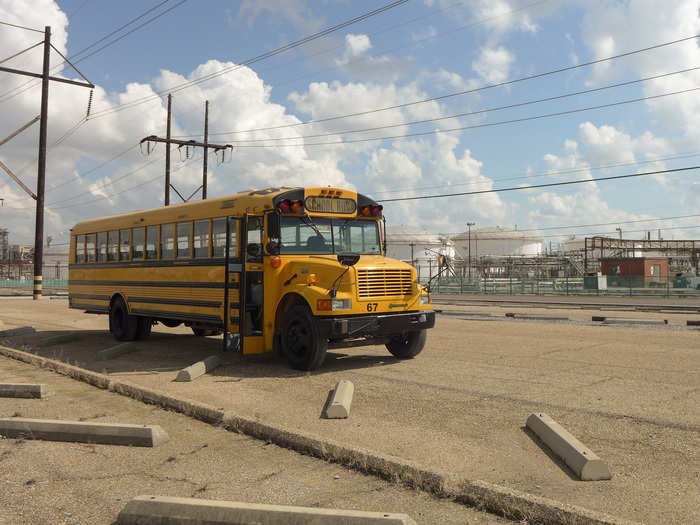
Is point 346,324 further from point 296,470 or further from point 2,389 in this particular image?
point 2,389

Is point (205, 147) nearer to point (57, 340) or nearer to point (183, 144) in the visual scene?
point (183, 144)

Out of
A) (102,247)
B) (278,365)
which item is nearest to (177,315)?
(278,365)

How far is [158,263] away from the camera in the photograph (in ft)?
39.6

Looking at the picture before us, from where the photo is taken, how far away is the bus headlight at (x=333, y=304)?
334 inches

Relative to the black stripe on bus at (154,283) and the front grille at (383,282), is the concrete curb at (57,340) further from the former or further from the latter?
the front grille at (383,282)

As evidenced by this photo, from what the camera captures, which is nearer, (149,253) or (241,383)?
(241,383)

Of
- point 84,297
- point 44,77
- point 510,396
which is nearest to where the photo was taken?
point 510,396

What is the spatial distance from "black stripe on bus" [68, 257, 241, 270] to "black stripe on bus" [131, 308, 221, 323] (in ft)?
3.12

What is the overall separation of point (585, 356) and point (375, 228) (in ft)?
14.8

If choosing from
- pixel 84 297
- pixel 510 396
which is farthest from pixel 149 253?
pixel 510 396

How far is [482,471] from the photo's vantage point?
176 inches

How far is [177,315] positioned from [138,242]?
2.42m

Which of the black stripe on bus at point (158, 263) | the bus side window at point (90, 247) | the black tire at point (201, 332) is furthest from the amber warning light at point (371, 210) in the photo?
the bus side window at point (90, 247)

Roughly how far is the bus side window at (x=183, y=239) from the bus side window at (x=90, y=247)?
164 inches
